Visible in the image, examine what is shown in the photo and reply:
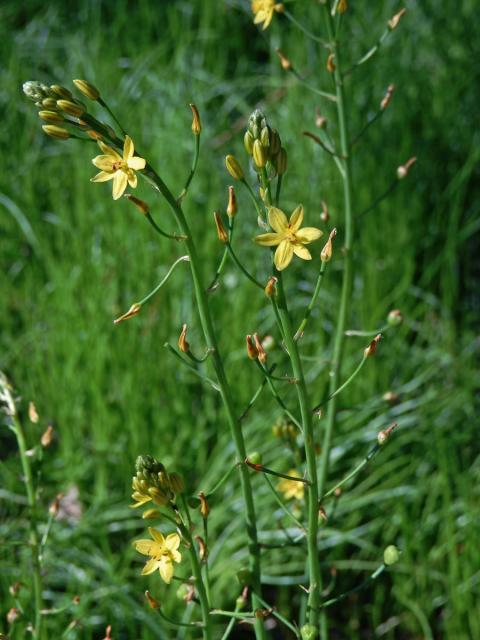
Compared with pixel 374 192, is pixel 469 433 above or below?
below

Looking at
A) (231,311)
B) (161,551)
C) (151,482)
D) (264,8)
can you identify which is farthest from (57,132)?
(231,311)

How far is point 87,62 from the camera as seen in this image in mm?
3877

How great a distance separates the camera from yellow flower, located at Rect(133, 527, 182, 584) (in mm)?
A: 1273

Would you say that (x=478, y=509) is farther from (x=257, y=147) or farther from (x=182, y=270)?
(x=257, y=147)

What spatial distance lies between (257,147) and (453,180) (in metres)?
2.27

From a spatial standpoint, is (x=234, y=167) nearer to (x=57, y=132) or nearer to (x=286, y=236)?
(x=286, y=236)

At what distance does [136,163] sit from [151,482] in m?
0.42

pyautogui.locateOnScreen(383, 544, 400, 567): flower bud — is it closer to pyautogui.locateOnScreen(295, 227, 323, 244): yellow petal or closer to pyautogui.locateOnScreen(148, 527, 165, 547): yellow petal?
pyautogui.locateOnScreen(148, 527, 165, 547): yellow petal

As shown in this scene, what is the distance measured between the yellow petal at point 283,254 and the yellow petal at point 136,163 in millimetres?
206

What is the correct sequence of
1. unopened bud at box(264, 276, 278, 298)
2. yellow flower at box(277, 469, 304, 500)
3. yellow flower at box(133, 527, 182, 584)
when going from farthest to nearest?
1. yellow flower at box(277, 469, 304, 500)
2. yellow flower at box(133, 527, 182, 584)
3. unopened bud at box(264, 276, 278, 298)

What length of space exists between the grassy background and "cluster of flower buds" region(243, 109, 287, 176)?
1267 millimetres

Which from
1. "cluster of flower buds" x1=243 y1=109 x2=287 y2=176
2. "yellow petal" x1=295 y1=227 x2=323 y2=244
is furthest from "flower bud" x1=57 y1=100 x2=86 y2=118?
"yellow petal" x1=295 y1=227 x2=323 y2=244

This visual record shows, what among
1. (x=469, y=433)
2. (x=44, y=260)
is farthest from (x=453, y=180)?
(x=44, y=260)

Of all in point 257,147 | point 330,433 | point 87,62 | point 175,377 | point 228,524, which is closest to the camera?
point 257,147
